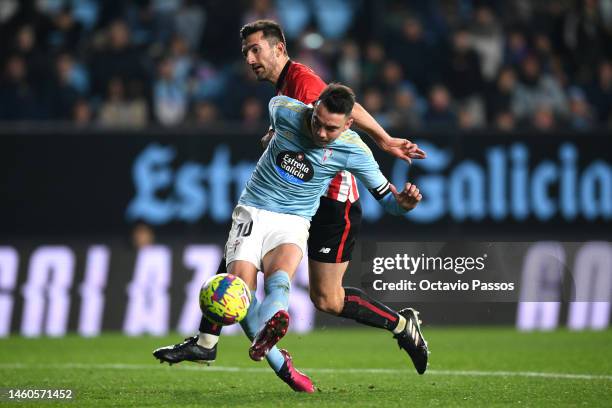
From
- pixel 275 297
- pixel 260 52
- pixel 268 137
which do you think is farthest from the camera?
pixel 260 52

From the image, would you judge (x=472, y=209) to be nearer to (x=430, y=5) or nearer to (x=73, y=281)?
(x=430, y=5)

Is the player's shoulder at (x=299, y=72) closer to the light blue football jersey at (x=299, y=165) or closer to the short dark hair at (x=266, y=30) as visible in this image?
the short dark hair at (x=266, y=30)

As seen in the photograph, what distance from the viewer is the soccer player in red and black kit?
8.46 m

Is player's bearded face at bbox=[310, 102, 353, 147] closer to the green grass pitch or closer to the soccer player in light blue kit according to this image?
the soccer player in light blue kit

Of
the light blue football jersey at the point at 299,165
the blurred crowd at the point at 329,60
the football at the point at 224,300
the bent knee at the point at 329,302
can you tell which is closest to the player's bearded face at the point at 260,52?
the light blue football jersey at the point at 299,165

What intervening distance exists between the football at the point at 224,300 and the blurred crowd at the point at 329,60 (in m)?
8.11

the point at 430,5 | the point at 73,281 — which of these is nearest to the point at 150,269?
the point at 73,281

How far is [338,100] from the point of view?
762 cm

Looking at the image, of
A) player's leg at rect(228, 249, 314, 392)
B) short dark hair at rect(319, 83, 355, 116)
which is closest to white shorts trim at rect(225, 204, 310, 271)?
player's leg at rect(228, 249, 314, 392)

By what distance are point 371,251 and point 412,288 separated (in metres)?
0.43

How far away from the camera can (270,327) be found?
7117mm

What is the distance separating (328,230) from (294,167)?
2.63ft

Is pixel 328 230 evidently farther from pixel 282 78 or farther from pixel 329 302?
pixel 282 78

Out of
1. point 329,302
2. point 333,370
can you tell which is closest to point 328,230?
point 329,302
